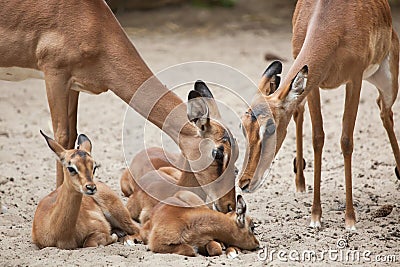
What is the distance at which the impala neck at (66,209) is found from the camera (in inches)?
237

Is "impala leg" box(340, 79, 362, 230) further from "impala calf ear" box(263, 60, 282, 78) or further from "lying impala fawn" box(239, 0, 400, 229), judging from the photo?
"impala calf ear" box(263, 60, 282, 78)

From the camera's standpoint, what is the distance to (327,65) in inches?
262

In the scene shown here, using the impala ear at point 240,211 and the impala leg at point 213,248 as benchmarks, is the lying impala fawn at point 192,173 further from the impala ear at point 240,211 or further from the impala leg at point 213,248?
the impala leg at point 213,248

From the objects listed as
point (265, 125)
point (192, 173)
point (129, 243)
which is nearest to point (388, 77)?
point (265, 125)

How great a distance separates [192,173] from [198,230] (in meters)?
0.65

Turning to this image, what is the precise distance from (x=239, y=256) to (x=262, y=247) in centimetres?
35

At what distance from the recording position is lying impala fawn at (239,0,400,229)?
247 inches

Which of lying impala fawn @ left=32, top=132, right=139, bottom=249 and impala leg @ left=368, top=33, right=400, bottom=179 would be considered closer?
lying impala fawn @ left=32, top=132, right=139, bottom=249

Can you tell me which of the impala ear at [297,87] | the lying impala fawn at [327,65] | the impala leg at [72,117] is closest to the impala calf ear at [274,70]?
the lying impala fawn at [327,65]

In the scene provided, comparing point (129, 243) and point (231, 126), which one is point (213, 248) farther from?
point (231, 126)

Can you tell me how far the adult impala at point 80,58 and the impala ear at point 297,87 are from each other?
786 millimetres

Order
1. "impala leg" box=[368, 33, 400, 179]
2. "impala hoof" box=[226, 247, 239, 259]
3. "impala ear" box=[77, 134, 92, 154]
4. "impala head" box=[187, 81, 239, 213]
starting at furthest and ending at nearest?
"impala leg" box=[368, 33, 400, 179]
"impala head" box=[187, 81, 239, 213]
"impala ear" box=[77, 134, 92, 154]
"impala hoof" box=[226, 247, 239, 259]

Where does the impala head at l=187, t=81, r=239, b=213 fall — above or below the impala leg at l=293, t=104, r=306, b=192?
above


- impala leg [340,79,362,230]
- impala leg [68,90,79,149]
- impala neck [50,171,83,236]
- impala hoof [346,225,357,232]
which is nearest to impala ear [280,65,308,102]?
impala leg [340,79,362,230]
